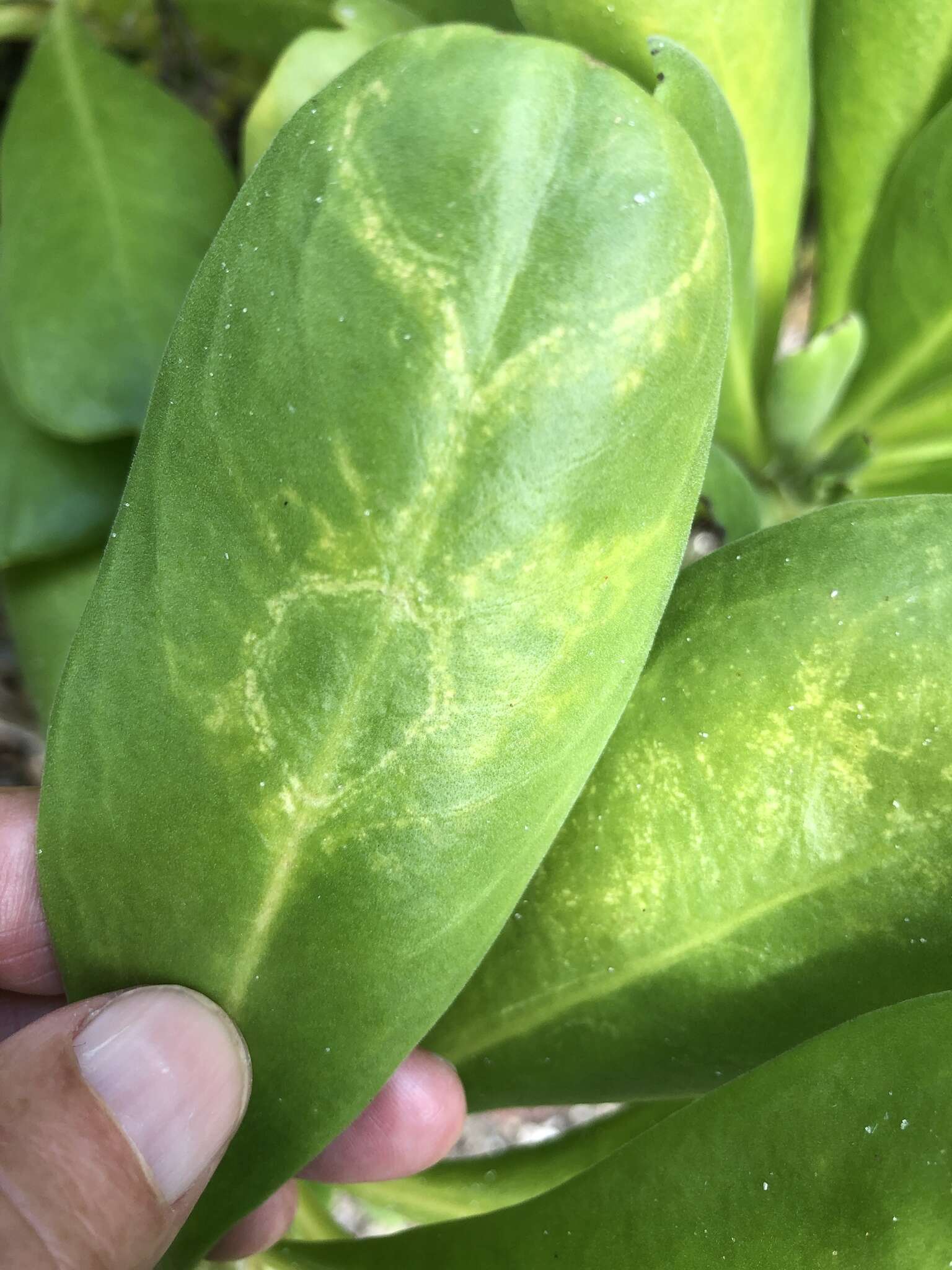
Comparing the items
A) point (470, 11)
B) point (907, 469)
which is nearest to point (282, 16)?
point (470, 11)

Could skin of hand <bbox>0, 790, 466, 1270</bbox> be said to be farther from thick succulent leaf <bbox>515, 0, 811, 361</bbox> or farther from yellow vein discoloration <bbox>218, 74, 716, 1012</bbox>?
thick succulent leaf <bbox>515, 0, 811, 361</bbox>

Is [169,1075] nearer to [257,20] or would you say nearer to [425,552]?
[425,552]

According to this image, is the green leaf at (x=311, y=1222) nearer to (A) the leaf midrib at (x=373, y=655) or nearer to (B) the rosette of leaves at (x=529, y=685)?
(B) the rosette of leaves at (x=529, y=685)

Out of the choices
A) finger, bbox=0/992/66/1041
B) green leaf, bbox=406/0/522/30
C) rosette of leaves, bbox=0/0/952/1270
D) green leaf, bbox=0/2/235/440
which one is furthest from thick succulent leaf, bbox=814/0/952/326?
finger, bbox=0/992/66/1041

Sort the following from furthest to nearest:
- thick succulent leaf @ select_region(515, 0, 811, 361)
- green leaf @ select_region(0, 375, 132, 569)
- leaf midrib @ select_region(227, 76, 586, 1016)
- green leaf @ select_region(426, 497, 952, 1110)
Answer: green leaf @ select_region(0, 375, 132, 569) < thick succulent leaf @ select_region(515, 0, 811, 361) < green leaf @ select_region(426, 497, 952, 1110) < leaf midrib @ select_region(227, 76, 586, 1016)

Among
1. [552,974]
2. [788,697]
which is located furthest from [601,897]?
[788,697]

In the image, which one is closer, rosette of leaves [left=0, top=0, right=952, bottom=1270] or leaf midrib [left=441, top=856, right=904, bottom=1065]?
rosette of leaves [left=0, top=0, right=952, bottom=1270]
